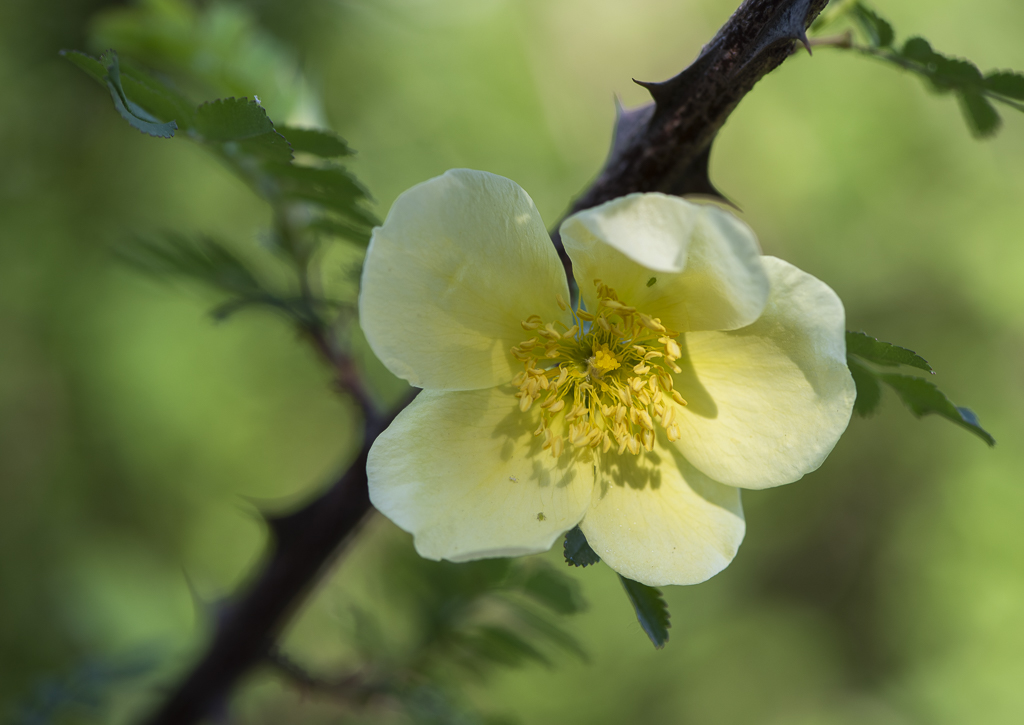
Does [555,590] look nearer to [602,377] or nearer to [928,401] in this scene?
[602,377]

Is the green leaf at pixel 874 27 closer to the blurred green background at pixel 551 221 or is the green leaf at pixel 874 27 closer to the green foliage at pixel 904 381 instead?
the green foliage at pixel 904 381

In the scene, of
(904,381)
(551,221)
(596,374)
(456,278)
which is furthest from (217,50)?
(551,221)

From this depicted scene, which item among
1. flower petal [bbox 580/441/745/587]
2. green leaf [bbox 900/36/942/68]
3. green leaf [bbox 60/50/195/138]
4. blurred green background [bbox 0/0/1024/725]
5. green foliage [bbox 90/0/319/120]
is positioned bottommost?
blurred green background [bbox 0/0/1024/725]

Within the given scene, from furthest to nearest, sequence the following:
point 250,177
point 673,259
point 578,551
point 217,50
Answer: point 217,50
point 250,177
point 578,551
point 673,259

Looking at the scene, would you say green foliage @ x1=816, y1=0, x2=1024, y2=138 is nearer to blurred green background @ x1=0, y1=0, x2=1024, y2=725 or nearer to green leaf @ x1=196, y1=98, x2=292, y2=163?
green leaf @ x1=196, y1=98, x2=292, y2=163

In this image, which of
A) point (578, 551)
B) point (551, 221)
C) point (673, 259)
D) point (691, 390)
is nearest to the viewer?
point (673, 259)

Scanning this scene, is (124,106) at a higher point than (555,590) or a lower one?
higher

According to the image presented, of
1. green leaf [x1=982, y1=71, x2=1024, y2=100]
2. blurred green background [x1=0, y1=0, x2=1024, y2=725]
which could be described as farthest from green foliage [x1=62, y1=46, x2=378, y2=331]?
A: blurred green background [x1=0, y1=0, x2=1024, y2=725]

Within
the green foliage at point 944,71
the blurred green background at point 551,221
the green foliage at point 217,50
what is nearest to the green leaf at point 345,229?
the green foliage at point 217,50
